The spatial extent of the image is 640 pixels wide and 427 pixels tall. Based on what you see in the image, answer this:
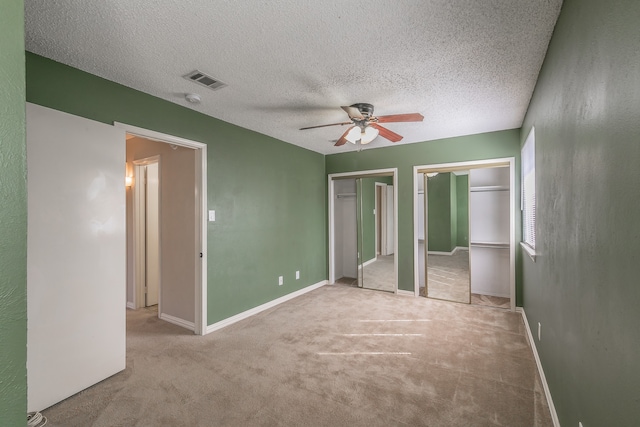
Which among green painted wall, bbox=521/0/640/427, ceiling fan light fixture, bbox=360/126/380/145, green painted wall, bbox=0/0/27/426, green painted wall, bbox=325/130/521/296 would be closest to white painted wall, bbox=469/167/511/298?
green painted wall, bbox=325/130/521/296

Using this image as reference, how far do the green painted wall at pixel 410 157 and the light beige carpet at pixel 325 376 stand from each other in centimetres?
111

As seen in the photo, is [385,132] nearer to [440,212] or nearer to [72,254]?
[72,254]

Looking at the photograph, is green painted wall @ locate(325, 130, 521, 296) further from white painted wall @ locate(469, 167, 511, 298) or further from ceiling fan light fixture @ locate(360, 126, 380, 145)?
ceiling fan light fixture @ locate(360, 126, 380, 145)

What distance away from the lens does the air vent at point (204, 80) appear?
2.35 metres

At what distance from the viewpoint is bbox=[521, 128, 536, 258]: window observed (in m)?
2.67

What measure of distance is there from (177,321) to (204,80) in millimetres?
2768

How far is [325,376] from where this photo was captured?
2.37 m

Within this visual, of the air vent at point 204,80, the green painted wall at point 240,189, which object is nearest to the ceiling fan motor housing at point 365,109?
the air vent at point 204,80

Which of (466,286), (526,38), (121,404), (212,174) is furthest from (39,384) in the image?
(466,286)

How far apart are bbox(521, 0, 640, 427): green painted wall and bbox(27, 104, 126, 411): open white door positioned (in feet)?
9.95

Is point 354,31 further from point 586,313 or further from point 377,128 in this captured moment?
point 586,313

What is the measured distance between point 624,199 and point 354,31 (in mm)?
1598

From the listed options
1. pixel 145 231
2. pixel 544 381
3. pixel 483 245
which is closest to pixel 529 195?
pixel 483 245

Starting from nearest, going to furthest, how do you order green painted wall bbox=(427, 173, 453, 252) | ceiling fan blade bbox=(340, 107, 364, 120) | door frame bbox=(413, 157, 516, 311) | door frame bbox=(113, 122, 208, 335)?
ceiling fan blade bbox=(340, 107, 364, 120) < door frame bbox=(113, 122, 208, 335) < door frame bbox=(413, 157, 516, 311) < green painted wall bbox=(427, 173, 453, 252)
